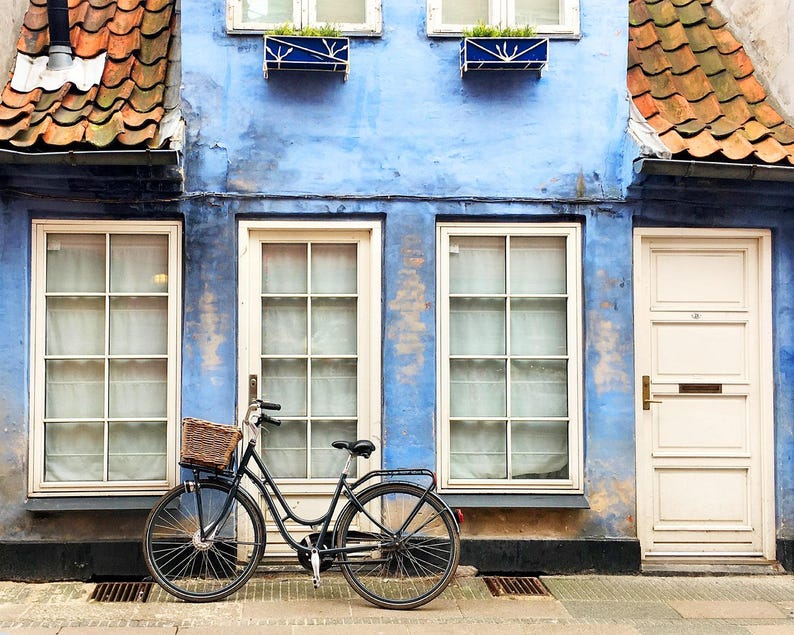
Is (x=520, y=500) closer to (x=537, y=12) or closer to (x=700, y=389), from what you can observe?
(x=700, y=389)

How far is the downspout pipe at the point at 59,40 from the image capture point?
6.98 m

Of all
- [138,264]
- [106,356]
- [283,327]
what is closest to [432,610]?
[283,327]

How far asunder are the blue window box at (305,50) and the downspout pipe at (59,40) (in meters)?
1.59

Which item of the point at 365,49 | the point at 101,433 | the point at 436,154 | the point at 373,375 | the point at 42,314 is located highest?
the point at 365,49

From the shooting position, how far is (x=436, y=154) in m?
7.01

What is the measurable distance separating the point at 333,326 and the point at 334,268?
1.47ft

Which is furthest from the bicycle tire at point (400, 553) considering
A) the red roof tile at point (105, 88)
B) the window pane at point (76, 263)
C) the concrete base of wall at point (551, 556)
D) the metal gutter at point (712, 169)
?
the red roof tile at point (105, 88)

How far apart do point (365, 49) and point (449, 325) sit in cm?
219

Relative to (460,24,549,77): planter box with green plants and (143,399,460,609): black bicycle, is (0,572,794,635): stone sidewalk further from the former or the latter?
(460,24,549,77): planter box with green plants

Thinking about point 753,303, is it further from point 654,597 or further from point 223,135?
point 223,135

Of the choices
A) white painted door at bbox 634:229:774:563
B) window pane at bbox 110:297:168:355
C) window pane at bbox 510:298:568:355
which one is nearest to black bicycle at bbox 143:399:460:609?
window pane at bbox 110:297:168:355

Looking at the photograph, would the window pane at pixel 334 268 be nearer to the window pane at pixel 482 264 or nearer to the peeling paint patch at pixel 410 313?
the peeling paint patch at pixel 410 313

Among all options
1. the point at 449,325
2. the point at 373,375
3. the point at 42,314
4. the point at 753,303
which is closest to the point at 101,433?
the point at 42,314

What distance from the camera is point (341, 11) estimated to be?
706cm
